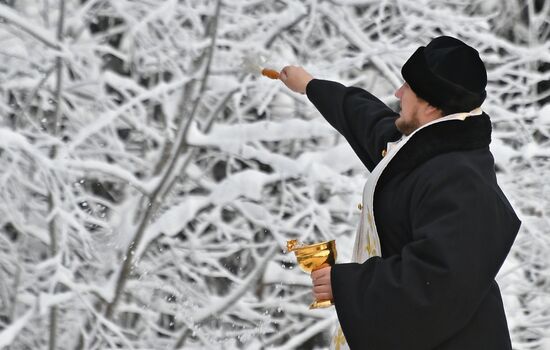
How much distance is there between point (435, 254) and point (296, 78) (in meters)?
1.04

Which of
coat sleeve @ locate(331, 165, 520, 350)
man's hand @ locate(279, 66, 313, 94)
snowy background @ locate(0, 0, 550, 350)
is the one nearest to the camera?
coat sleeve @ locate(331, 165, 520, 350)

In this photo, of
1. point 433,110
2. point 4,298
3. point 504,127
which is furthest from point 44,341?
point 504,127

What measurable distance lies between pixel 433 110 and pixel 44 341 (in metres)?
2.97

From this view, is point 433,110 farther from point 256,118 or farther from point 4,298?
point 256,118

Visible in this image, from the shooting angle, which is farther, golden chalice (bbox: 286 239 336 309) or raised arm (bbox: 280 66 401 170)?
raised arm (bbox: 280 66 401 170)

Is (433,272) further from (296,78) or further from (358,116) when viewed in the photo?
(296,78)

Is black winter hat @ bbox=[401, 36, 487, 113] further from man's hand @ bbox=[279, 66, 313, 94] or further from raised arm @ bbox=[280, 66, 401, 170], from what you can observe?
man's hand @ bbox=[279, 66, 313, 94]

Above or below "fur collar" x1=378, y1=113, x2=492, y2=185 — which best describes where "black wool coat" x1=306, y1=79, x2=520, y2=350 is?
below

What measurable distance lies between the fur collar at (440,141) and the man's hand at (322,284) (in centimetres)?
29

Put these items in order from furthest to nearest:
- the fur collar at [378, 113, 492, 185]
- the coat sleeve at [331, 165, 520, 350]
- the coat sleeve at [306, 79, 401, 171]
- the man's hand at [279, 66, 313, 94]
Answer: the man's hand at [279, 66, 313, 94]
the coat sleeve at [306, 79, 401, 171]
the fur collar at [378, 113, 492, 185]
the coat sleeve at [331, 165, 520, 350]

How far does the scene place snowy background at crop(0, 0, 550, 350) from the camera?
13.1 feet

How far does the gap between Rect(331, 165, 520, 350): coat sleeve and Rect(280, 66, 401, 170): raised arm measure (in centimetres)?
47

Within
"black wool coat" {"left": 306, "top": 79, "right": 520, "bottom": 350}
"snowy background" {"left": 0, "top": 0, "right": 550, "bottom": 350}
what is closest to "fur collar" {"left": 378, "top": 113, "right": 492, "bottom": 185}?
"black wool coat" {"left": 306, "top": 79, "right": 520, "bottom": 350}

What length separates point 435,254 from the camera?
1.94m
